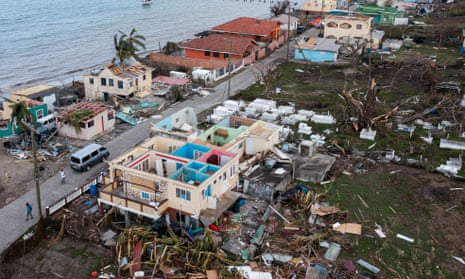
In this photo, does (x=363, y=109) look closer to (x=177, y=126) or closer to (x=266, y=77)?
(x=266, y=77)

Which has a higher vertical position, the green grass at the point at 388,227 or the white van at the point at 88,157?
the white van at the point at 88,157

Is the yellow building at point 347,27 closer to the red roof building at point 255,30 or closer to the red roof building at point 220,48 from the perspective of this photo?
the red roof building at point 255,30

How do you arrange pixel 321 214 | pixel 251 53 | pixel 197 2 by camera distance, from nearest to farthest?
pixel 321 214
pixel 251 53
pixel 197 2

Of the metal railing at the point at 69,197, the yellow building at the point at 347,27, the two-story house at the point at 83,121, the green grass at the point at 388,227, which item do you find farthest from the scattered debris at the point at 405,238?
the yellow building at the point at 347,27

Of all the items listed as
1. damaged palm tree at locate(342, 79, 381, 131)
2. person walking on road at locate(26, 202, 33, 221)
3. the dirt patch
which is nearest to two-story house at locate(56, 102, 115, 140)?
person walking on road at locate(26, 202, 33, 221)

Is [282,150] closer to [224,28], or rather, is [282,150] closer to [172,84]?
[172,84]

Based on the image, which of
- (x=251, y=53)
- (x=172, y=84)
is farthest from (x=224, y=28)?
(x=172, y=84)
